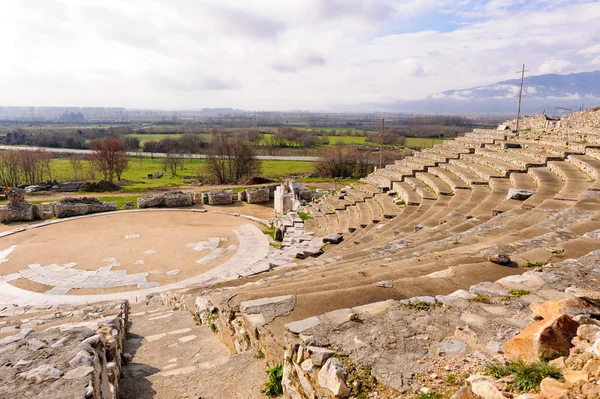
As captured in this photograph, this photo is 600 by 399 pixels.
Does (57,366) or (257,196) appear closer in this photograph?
(57,366)

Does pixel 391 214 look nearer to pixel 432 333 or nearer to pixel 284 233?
pixel 284 233

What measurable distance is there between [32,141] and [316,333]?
123m

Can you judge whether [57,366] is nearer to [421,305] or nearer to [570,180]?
[421,305]

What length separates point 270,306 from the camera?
5188mm

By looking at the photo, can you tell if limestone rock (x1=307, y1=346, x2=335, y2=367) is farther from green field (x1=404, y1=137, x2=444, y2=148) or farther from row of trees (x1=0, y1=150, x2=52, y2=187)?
green field (x1=404, y1=137, x2=444, y2=148)

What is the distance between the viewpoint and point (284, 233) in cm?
1834

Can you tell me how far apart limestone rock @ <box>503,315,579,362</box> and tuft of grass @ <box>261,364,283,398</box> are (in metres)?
2.40

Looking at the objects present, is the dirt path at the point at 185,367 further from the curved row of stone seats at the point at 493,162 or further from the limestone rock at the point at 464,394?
the curved row of stone seats at the point at 493,162

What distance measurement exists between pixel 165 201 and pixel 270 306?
2340cm

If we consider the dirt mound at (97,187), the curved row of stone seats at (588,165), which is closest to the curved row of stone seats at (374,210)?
the curved row of stone seats at (588,165)

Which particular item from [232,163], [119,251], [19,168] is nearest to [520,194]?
[119,251]

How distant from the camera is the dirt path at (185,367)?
422 cm

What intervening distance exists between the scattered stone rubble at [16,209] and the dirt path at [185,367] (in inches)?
793

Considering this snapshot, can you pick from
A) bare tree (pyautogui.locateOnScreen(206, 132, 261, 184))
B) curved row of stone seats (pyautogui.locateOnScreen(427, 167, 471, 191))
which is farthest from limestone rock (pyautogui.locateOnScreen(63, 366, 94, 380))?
bare tree (pyautogui.locateOnScreen(206, 132, 261, 184))
